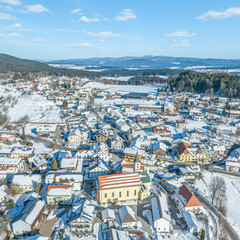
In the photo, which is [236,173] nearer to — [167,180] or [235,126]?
[167,180]

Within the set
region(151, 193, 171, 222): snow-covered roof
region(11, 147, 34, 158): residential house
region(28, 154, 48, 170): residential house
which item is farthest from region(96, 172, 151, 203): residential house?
region(11, 147, 34, 158): residential house

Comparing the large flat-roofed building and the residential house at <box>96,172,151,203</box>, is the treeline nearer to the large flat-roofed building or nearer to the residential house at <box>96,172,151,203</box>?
the residential house at <box>96,172,151,203</box>

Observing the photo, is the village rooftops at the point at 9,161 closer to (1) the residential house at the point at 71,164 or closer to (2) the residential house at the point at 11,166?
(2) the residential house at the point at 11,166

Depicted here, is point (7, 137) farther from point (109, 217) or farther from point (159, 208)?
point (159, 208)

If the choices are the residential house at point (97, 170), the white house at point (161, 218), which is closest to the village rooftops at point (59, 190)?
the residential house at point (97, 170)

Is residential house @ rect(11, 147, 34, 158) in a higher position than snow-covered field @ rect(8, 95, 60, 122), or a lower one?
lower

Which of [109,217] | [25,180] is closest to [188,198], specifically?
[109,217]
